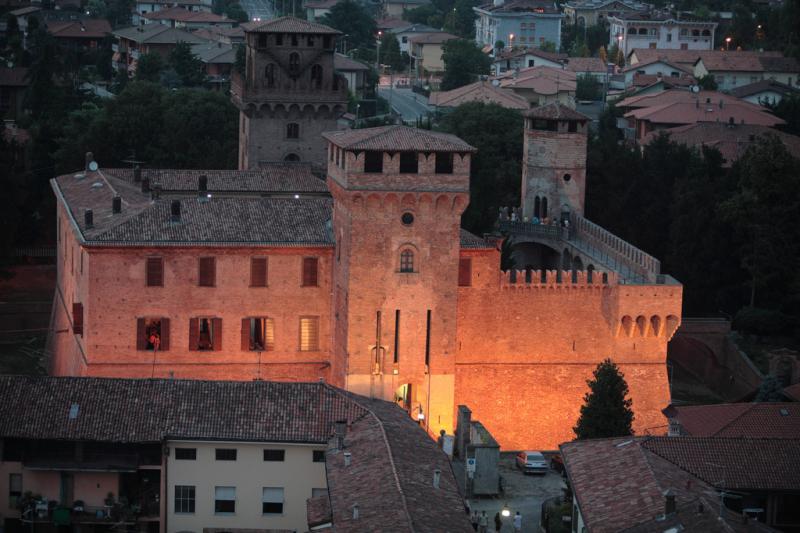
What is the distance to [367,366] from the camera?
185 feet

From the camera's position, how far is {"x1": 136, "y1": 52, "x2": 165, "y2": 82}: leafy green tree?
11612 cm

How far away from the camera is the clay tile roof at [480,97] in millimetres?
→ 114625

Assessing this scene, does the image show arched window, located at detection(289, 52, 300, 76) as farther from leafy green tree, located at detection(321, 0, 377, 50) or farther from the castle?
leafy green tree, located at detection(321, 0, 377, 50)

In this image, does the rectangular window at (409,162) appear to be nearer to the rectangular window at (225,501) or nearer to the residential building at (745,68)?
the rectangular window at (225,501)

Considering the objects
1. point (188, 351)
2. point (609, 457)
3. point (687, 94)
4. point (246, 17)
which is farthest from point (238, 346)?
point (246, 17)

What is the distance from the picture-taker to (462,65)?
137 meters

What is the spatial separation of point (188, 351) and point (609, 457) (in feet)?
47.9

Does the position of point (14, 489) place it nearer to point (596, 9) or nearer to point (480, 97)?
point (480, 97)

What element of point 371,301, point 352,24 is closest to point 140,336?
point 371,301

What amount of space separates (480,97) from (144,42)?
23685mm

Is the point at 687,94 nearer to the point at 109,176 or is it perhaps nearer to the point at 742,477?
the point at 109,176

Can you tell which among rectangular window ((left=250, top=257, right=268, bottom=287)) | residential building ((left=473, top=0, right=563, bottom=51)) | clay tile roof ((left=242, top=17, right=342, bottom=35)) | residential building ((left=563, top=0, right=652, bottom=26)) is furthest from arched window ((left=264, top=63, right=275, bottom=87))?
residential building ((left=563, top=0, right=652, bottom=26))

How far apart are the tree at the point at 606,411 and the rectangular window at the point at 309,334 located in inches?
317

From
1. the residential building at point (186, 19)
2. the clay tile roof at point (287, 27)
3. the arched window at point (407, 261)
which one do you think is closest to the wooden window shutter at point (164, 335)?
the arched window at point (407, 261)
